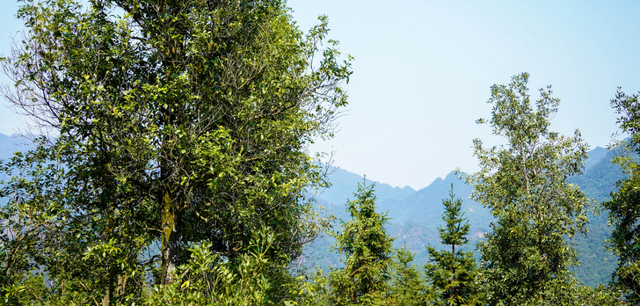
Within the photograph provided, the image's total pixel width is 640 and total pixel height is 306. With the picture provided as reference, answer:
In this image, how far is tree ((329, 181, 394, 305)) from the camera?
19234mm

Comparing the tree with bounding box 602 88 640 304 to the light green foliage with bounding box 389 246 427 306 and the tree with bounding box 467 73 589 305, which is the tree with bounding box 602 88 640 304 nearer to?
the tree with bounding box 467 73 589 305

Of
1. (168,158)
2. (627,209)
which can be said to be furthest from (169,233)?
(627,209)

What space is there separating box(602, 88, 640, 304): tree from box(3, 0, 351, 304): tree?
50.8 feet

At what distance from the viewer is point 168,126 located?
8188mm

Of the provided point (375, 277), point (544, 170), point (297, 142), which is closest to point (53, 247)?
point (297, 142)

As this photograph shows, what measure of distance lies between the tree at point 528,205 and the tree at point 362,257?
7728mm

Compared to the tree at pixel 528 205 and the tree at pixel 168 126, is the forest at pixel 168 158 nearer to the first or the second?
the tree at pixel 168 126

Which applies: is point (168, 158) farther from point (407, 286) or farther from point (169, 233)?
point (407, 286)

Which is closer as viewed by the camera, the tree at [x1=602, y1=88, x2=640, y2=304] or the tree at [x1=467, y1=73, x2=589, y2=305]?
the tree at [x1=602, y1=88, x2=640, y2=304]

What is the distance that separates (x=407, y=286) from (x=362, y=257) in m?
3.31

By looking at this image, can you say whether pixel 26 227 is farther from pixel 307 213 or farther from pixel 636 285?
pixel 636 285

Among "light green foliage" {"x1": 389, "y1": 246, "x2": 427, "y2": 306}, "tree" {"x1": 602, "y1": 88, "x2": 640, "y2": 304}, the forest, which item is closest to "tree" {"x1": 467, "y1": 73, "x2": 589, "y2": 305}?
"tree" {"x1": 602, "y1": 88, "x2": 640, "y2": 304}

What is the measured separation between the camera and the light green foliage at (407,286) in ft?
51.0

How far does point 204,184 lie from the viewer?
31.4 feet
